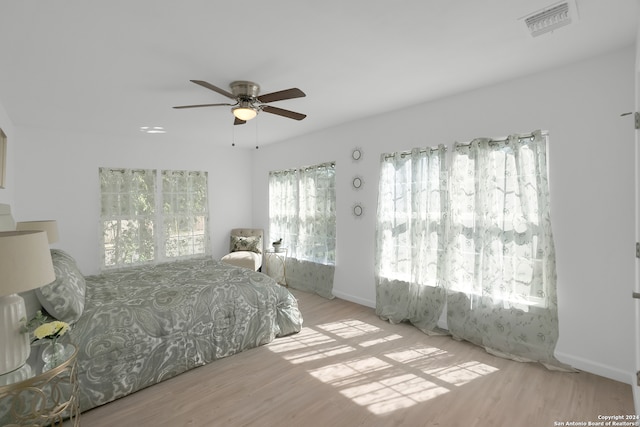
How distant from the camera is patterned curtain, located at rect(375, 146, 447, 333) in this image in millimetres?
3494

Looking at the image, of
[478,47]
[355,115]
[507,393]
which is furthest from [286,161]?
[507,393]

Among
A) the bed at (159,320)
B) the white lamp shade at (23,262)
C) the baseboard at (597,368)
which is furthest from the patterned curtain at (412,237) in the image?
the white lamp shade at (23,262)

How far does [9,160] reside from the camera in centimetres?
389

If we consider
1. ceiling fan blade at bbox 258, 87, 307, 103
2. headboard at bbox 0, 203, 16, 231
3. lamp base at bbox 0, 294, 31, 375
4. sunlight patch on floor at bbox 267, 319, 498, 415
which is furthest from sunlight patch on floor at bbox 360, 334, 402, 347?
headboard at bbox 0, 203, 16, 231

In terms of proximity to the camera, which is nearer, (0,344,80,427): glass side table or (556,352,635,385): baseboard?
(0,344,80,427): glass side table

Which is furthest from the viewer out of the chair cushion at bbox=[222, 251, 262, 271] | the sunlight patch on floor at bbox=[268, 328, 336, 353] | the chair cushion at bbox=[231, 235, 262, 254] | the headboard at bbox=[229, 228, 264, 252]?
the headboard at bbox=[229, 228, 264, 252]

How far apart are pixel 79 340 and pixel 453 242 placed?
11.2 ft

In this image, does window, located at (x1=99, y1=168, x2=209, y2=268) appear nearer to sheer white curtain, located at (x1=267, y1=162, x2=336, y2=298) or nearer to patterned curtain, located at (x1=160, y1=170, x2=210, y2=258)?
patterned curtain, located at (x1=160, y1=170, x2=210, y2=258)

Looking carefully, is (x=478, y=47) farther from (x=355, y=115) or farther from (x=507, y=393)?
(x=507, y=393)

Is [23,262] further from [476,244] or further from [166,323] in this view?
[476,244]

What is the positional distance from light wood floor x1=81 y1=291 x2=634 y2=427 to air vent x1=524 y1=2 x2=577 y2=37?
2600mm

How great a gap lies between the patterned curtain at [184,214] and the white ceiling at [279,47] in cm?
206

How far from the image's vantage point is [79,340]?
2.18 m

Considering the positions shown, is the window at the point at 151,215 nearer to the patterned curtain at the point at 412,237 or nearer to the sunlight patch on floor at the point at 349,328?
the sunlight patch on floor at the point at 349,328
